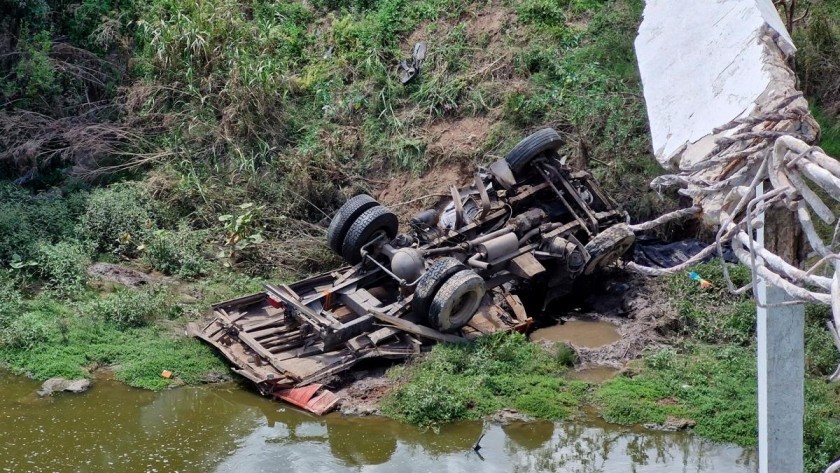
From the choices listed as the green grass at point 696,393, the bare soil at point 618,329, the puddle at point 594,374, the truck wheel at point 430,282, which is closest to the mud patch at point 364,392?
the bare soil at point 618,329

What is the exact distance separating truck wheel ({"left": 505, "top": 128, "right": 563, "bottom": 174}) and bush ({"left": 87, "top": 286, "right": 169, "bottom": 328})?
4.59m

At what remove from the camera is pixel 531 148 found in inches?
463

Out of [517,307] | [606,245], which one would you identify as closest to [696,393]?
[606,245]

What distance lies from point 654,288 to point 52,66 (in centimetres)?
1023

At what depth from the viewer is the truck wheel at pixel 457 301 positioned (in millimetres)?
10164

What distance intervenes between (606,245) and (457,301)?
2131mm

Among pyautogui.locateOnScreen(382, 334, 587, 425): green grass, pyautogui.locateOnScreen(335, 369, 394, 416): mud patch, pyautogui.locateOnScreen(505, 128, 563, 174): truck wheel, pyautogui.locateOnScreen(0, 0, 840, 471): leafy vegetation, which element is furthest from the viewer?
pyautogui.locateOnScreen(505, 128, 563, 174): truck wheel

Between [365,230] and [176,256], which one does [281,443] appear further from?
[176,256]

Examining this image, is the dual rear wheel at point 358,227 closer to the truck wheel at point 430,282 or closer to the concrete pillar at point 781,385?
the truck wheel at point 430,282

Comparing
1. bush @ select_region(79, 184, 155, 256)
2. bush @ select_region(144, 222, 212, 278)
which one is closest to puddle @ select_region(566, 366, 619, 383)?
bush @ select_region(144, 222, 212, 278)

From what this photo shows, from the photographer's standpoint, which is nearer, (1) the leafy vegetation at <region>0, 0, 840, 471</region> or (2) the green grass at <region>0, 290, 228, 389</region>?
(2) the green grass at <region>0, 290, 228, 389</region>

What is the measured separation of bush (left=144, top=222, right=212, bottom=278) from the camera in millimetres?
12844

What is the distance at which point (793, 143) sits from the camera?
151 inches

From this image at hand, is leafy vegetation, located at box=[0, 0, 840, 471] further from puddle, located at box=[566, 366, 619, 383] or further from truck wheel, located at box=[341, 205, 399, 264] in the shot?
truck wheel, located at box=[341, 205, 399, 264]
